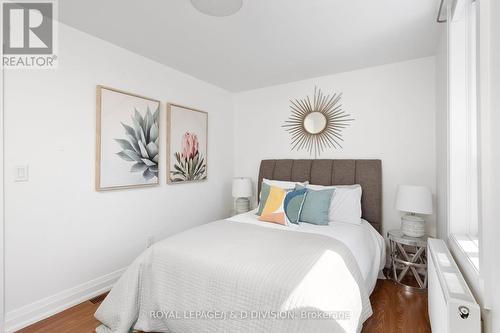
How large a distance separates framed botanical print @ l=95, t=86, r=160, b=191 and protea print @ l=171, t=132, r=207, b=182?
295 millimetres

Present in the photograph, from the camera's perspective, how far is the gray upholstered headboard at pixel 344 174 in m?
2.73

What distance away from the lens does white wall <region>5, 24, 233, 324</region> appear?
1.81m

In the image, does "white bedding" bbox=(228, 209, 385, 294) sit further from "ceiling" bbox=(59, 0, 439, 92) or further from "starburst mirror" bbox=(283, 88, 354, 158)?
"ceiling" bbox=(59, 0, 439, 92)

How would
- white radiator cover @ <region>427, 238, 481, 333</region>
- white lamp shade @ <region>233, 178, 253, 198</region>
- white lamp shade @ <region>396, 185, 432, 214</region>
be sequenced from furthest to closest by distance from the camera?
white lamp shade @ <region>233, 178, 253, 198</region> < white lamp shade @ <region>396, 185, 432, 214</region> < white radiator cover @ <region>427, 238, 481, 333</region>

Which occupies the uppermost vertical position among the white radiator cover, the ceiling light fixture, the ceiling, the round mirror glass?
the ceiling

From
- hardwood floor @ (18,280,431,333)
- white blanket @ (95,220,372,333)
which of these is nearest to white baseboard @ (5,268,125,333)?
hardwood floor @ (18,280,431,333)

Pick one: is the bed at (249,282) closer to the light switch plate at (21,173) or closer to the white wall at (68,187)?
the white wall at (68,187)

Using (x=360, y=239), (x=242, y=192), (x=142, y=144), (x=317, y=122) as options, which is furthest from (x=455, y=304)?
(x=142, y=144)

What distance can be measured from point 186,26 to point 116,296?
2.19 metres

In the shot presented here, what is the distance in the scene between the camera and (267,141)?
3.66 meters

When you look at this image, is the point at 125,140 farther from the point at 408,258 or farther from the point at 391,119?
the point at 408,258

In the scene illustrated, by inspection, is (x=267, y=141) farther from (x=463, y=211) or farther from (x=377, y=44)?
(x=463, y=211)

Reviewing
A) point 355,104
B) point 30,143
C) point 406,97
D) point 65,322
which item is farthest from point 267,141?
point 65,322

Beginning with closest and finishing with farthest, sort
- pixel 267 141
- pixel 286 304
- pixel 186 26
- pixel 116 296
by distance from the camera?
pixel 286 304 < pixel 116 296 < pixel 186 26 < pixel 267 141
